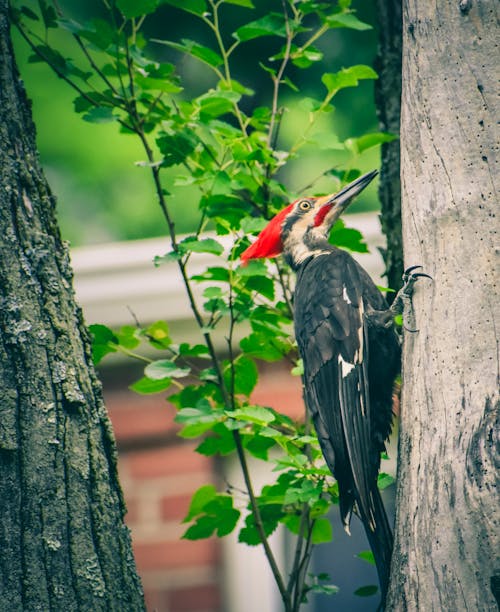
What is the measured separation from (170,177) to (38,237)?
3146 mm

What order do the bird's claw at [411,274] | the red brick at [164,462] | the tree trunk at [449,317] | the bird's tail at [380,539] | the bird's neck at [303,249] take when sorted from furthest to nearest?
the red brick at [164,462], the bird's neck at [303,249], the bird's tail at [380,539], the bird's claw at [411,274], the tree trunk at [449,317]

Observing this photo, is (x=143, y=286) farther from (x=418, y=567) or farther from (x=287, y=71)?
(x=418, y=567)

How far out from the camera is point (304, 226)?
302cm

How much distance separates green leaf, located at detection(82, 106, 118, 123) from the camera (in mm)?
2236

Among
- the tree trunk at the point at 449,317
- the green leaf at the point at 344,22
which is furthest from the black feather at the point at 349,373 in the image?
the green leaf at the point at 344,22

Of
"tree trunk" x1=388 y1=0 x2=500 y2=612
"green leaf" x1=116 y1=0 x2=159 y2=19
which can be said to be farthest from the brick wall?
"green leaf" x1=116 y1=0 x2=159 y2=19

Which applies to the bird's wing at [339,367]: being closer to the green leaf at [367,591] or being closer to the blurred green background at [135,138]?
the green leaf at [367,591]

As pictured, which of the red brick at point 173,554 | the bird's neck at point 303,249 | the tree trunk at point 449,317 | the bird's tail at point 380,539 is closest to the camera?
the tree trunk at point 449,317

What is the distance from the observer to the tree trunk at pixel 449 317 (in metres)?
1.73

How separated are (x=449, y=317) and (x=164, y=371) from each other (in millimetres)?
800

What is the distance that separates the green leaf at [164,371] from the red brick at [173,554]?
2.00 meters

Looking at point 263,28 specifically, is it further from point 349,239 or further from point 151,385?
point 151,385

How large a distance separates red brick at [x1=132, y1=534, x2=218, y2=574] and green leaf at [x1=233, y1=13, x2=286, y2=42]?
2.58 metres

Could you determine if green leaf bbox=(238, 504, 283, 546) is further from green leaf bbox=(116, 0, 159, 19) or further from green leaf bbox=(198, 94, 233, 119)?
green leaf bbox=(116, 0, 159, 19)
